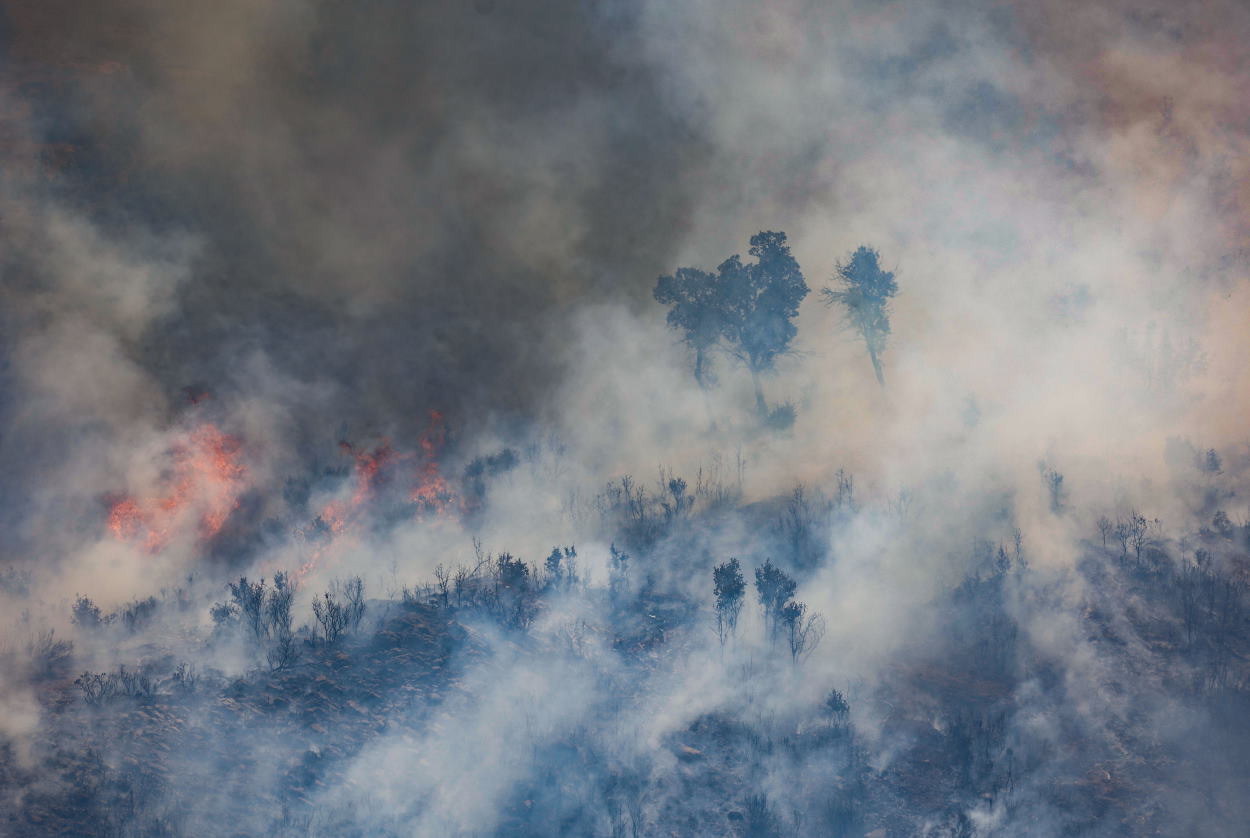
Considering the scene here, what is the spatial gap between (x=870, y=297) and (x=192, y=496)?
181 feet

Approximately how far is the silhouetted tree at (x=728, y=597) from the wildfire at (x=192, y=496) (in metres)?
38.5

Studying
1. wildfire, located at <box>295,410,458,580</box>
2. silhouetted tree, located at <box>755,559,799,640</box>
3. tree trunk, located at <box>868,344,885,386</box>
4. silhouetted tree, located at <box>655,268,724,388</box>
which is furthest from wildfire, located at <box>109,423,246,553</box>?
tree trunk, located at <box>868,344,885,386</box>

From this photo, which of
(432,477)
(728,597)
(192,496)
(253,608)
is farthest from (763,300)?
(192,496)

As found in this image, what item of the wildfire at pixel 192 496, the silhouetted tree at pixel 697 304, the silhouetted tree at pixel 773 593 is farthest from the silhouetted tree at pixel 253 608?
the silhouetted tree at pixel 697 304

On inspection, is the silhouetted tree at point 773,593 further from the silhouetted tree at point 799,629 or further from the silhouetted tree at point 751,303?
the silhouetted tree at point 751,303

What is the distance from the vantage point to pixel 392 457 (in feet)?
226

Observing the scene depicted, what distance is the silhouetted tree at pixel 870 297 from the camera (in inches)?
2670

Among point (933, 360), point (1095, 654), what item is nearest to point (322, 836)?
point (1095, 654)

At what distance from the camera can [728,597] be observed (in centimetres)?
4303

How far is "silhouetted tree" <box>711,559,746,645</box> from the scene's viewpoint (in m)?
42.9

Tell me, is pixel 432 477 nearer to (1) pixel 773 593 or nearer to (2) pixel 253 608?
(2) pixel 253 608

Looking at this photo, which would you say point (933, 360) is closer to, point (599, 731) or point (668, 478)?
point (668, 478)

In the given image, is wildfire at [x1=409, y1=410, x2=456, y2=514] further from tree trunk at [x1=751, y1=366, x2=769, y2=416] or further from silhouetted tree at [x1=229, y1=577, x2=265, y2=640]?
tree trunk at [x1=751, y1=366, x2=769, y2=416]

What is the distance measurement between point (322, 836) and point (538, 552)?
85.5ft
